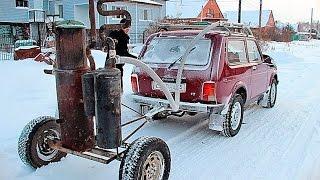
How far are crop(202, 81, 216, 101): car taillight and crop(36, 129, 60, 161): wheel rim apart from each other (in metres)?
2.24

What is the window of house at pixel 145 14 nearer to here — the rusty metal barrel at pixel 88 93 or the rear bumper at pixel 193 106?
the rear bumper at pixel 193 106

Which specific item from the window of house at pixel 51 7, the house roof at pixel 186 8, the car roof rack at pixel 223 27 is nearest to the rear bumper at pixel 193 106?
the car roof rack at pixel 223 27

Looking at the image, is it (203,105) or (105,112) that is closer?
(105,112)

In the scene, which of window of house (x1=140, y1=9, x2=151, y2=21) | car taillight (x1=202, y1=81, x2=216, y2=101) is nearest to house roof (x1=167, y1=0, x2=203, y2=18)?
window of house (x1=140, y1=9, x2=151, y2=21)

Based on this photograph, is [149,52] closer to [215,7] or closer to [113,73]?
[113,73]

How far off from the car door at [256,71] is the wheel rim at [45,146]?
3840mm

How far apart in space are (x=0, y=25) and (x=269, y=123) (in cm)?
3047

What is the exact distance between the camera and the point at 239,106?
6219mm

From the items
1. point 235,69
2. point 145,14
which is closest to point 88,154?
point 235,69

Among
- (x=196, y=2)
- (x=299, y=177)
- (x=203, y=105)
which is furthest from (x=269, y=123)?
(x=196, y=2)

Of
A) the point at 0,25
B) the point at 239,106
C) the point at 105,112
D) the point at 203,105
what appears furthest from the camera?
the point at 0,25

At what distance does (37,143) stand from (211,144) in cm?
255

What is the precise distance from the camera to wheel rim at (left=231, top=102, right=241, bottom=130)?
6023mm

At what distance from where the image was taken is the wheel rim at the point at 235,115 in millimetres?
6023
